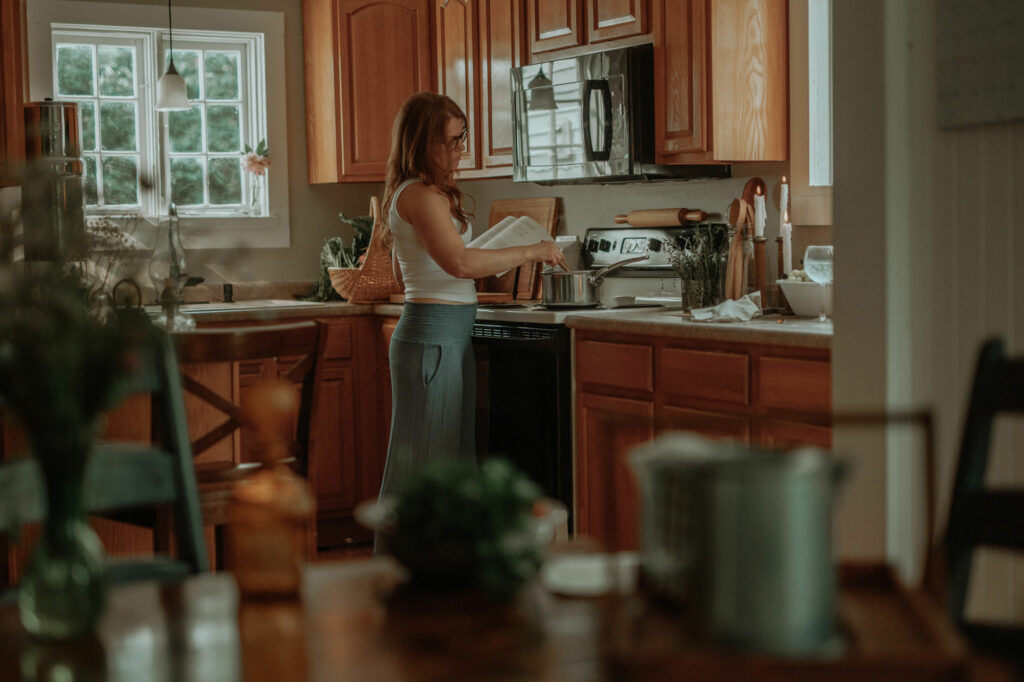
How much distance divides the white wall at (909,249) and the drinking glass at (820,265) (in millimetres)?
976

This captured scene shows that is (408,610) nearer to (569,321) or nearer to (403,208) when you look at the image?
(403,208)

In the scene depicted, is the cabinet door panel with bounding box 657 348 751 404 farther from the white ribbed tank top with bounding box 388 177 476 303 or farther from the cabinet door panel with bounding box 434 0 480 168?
the cabinet door panel with bounding box 434 0 480 168

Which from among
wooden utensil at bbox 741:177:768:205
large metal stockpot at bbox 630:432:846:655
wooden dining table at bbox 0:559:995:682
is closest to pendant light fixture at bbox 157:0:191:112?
wooden utensil at bbox 741:177:768:205

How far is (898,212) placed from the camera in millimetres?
2254

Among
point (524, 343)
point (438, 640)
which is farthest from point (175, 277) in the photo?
point (438, 640)

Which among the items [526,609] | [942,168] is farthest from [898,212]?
[526,609]

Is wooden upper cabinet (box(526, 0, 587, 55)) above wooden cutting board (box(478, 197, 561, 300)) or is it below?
above

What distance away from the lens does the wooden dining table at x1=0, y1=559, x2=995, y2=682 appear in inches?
32.0

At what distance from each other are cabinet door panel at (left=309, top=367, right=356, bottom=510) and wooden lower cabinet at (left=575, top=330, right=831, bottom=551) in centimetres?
128

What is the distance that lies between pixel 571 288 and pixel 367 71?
1.63 metres

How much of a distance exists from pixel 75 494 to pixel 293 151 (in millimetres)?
4431

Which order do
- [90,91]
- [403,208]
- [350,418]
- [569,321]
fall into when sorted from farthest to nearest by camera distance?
1. [90,91]
2. [350,418]
3. [569,321]
4. [403,208]

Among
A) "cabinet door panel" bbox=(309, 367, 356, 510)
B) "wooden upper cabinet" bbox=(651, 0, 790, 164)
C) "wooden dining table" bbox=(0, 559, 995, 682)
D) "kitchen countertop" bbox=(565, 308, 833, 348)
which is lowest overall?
"cabinet door panel" bbox=(309, 367, 356, 510)

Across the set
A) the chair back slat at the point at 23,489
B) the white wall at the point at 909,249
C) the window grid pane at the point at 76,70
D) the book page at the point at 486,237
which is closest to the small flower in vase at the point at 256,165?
the window grid pane at the point at 76,70
